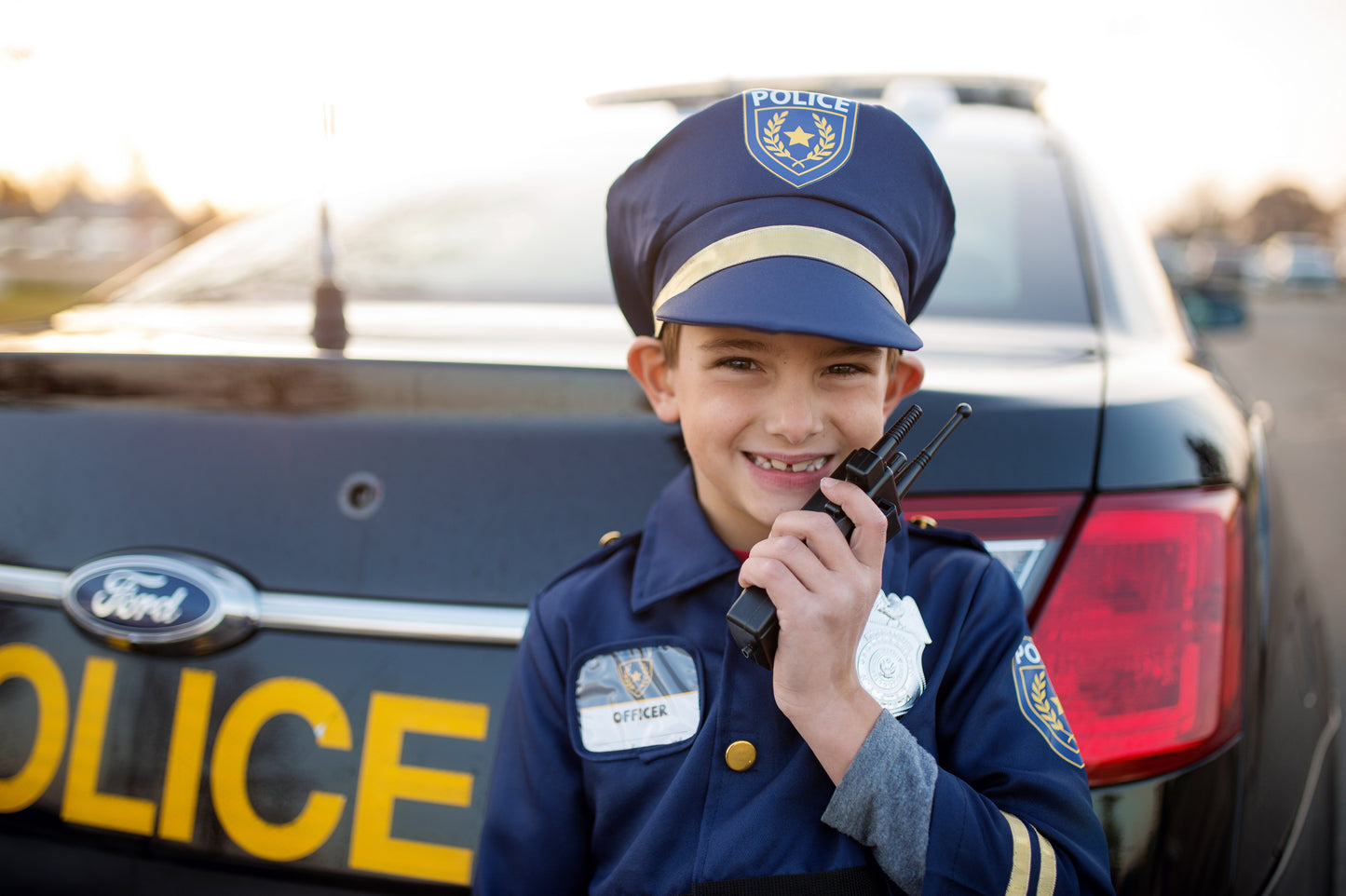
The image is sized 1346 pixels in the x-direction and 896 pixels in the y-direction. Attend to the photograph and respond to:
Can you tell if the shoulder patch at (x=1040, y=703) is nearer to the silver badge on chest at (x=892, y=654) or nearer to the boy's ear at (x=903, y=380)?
the silver badge on chest at (x=892, y=654)

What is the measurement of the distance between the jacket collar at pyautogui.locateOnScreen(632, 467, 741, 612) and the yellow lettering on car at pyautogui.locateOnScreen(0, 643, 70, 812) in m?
0.77

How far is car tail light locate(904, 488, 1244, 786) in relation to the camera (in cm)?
120

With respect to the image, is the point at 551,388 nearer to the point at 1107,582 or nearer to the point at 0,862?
the point at 1107,582

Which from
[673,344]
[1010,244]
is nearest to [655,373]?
[673,344]

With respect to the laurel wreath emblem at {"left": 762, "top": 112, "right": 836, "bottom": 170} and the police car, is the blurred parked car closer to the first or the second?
the police car

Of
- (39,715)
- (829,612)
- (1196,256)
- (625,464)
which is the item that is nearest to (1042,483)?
(829,612)

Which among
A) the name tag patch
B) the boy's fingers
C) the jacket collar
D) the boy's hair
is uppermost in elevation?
the boy's hair

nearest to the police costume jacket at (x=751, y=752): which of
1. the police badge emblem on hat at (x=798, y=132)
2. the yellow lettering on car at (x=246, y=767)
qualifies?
the yellow lettering on car at (x=246, y=767)

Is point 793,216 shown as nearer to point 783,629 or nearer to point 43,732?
point 783,629

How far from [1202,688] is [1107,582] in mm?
160

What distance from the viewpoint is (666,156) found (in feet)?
4.04

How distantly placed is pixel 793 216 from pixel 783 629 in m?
0.44

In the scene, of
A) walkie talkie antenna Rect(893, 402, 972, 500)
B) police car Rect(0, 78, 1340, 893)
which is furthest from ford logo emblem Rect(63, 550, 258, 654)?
walkie talkie antenna Rect(893, 402, 972, 500)

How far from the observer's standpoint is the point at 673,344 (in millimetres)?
1237
